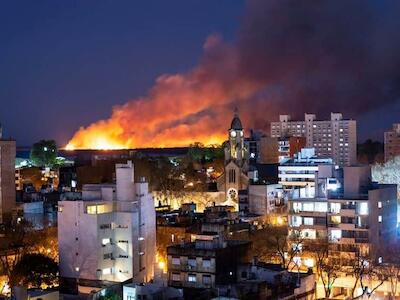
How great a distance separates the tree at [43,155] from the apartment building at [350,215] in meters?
42.6

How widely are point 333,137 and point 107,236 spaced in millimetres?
57824

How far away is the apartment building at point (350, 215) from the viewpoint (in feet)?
95.1

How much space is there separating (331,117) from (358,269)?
189 ft

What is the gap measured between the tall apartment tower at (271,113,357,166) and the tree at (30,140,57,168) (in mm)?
27370

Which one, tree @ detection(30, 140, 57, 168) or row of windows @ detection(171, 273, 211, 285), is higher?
tree @ detection(30, 140, 57, 168)

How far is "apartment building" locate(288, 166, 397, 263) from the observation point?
95.1 feet

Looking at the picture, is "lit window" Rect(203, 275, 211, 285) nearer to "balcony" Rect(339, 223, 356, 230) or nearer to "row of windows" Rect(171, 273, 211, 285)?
"row of windows" Rect(171, 273, 211, 285)

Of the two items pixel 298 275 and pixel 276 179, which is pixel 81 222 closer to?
pixel 298 275

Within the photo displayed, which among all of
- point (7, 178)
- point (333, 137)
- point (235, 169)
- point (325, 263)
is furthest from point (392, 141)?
point (325, 263)

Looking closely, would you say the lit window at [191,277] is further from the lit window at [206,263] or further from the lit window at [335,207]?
the lit window at [335,207]

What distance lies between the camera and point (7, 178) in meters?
40.5

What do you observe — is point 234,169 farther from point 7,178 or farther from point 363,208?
point 363,208

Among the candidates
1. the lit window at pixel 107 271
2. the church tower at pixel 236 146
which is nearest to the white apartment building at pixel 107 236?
the lit window at pixel 107 271

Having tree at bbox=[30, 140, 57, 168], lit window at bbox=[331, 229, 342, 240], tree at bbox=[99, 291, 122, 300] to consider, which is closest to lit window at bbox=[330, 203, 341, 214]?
lit window at bbox=[331, 229, 342, 240]
